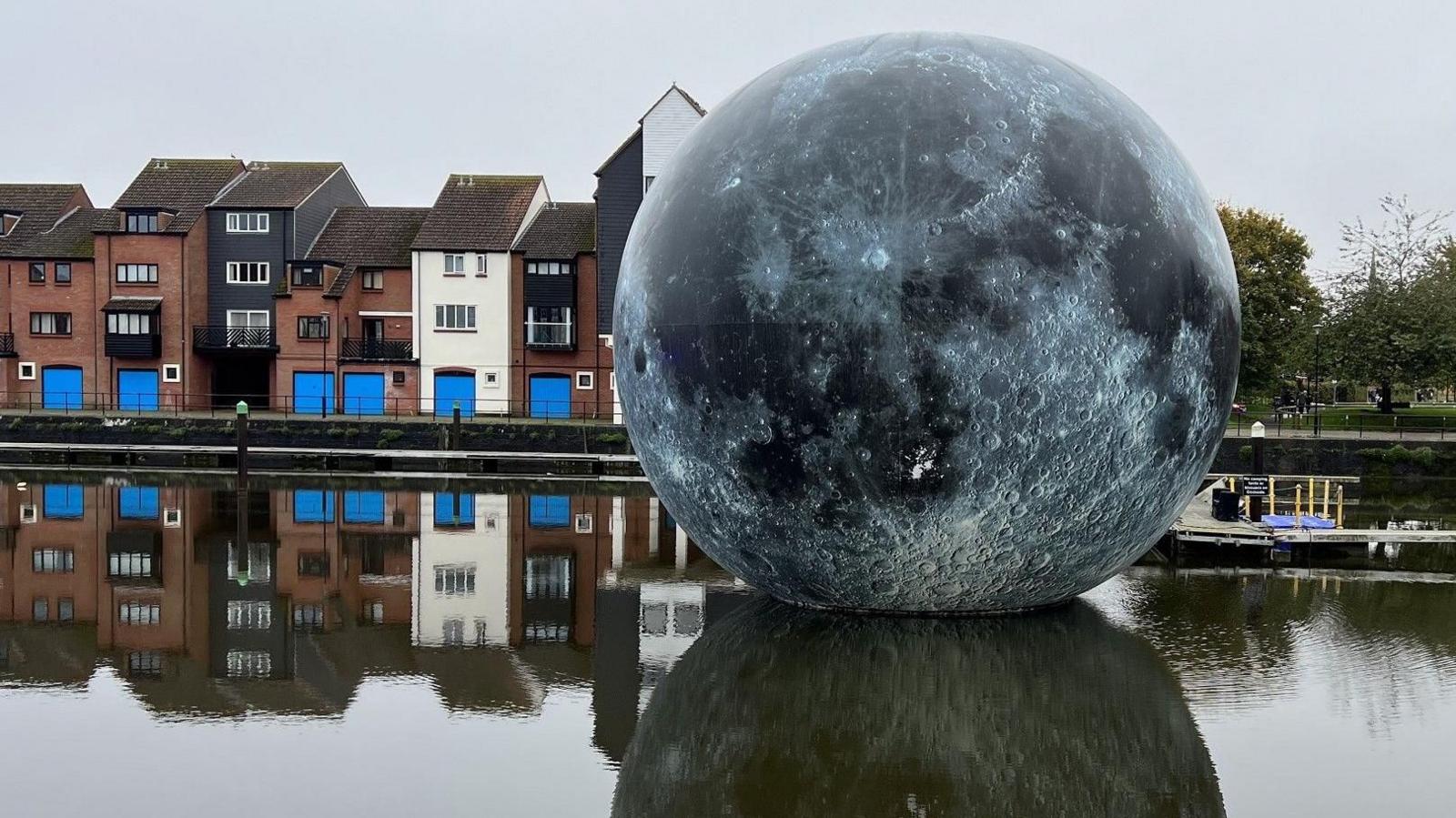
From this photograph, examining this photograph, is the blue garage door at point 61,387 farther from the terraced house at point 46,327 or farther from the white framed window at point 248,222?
the white framed window at point 248,222

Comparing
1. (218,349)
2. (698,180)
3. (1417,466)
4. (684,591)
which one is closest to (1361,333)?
(1417,466)

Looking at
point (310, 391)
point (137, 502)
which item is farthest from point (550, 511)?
point (310, 391)

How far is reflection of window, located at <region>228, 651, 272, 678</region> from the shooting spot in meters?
11.6

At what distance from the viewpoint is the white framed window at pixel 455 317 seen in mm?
45000

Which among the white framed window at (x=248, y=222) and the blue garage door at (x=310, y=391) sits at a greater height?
the white framed window at (x=248, y=222)

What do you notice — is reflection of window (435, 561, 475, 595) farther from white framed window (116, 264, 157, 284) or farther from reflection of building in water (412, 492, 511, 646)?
white framed window (116, 264, 157, 284)

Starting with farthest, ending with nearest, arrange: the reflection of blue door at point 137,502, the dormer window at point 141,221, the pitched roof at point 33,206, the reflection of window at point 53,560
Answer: the pitched roof at point 33,206 → the dormer window at point 141,221 → the reflection of blue door at point 137,502 → the reflection of window at point 53,560

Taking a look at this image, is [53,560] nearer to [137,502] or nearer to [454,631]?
[137,502]

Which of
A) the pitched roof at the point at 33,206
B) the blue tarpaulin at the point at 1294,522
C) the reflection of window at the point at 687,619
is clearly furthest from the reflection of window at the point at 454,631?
the pitched roof at the point at 33,206

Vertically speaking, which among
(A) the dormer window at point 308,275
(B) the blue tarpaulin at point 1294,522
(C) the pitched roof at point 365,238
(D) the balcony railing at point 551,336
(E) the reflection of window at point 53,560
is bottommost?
(E) the reflection of window at point 53,560

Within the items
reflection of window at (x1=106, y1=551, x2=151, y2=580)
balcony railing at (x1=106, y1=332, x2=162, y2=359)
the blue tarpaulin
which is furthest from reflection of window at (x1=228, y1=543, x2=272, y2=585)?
balcony railing at (x1=106, y1=332, x2=162, y2=359)

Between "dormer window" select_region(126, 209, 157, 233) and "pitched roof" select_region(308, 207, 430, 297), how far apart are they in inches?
208

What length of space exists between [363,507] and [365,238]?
25532mm

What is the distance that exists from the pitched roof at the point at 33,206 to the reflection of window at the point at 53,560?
34.5 metres
